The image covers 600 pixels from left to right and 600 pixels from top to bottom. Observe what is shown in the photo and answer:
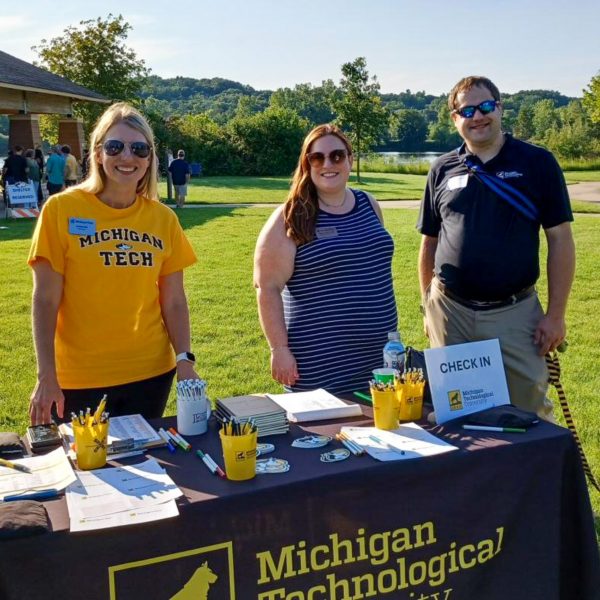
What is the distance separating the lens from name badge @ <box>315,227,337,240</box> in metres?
3.06

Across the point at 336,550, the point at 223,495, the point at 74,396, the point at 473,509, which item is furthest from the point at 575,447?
the point at 74,396

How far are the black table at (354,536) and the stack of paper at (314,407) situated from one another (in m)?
0.05

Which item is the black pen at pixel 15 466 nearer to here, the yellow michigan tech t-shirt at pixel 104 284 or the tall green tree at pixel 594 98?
the yellow michigan tech t-shirt at pixel 104 284

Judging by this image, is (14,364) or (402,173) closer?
(14,364)

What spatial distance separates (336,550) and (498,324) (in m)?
1.69

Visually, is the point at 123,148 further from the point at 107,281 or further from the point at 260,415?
the point at 260,415

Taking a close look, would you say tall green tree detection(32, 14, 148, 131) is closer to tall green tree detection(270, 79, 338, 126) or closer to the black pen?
the black pen

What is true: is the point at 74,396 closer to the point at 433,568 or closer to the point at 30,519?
the point at 30,519

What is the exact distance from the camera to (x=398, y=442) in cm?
235

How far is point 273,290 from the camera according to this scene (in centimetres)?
307

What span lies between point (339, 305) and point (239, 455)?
1195 mm

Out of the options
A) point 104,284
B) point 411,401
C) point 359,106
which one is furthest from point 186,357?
point 359,106

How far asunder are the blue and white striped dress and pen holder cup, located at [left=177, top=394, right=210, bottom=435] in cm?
80

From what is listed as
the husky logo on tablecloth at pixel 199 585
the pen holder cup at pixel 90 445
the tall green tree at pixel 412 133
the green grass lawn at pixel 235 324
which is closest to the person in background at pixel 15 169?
the green grass lawn at pixel 235 324
